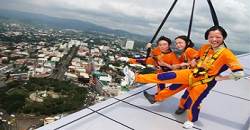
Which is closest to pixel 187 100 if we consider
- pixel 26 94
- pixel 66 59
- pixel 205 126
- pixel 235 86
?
pixel 205 126

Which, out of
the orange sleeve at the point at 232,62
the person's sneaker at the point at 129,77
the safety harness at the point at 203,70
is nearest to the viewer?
the orange sleeve at the point at 232,62

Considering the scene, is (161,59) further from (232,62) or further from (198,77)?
(232,62)

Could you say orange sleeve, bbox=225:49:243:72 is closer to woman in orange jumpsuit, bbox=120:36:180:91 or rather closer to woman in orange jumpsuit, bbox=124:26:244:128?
woman in orange jumpsuit, bbox=124:26:244:128

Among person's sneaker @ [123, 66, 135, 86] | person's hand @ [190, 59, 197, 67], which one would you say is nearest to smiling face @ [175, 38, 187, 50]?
person's hand @ [190, 59, 197, 67]

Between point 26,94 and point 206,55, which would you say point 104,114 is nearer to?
point 206,55

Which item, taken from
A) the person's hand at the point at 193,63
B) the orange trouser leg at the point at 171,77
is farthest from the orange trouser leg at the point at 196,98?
the person's hand at the point at 193,63

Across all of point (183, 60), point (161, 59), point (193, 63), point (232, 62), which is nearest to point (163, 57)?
point (161, 59)

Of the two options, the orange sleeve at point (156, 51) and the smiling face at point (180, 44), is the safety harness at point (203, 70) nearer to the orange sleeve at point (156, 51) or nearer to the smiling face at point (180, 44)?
the smiling face at point (180, 44)
